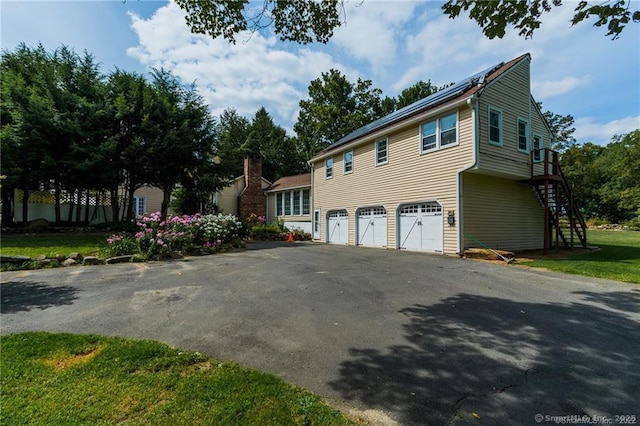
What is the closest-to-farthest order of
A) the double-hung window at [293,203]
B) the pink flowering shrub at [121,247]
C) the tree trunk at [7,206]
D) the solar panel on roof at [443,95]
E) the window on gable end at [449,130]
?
the pink flowering shrub at [121,247] < the window on gable end at [449,130] < the solar panel on roof at [443,95] < the tree trunk at [7,206] < the double-hung window at [293,203]

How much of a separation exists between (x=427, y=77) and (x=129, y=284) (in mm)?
33291

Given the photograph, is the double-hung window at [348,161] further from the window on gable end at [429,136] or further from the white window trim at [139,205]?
the white window trim at [139,205]

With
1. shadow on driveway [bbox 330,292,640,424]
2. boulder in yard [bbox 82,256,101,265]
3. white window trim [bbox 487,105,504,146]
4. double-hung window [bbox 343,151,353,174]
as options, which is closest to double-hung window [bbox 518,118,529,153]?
white window trim [bbox 487,105,504,146]

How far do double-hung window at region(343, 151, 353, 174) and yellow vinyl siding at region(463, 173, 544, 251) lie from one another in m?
6.92

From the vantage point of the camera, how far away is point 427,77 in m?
31.5

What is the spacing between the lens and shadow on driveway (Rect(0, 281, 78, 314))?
5.08 metres

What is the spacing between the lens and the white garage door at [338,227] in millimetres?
17372

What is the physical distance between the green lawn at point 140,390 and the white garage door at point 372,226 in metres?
12.2

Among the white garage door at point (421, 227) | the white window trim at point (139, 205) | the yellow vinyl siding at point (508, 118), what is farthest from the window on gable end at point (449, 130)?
the white window trim at point (139, 205)

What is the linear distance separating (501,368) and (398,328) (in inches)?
52.1

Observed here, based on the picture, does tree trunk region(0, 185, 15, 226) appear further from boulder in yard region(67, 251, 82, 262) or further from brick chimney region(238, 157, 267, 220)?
brick chimney region(238, 157, 267, 220)

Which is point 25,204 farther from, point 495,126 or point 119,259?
point 495,126

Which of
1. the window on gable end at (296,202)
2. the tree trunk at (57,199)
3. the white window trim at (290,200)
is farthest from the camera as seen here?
the window on gable end at (296,202)

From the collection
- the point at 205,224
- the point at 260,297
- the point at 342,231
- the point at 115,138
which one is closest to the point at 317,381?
the point at 260,297
